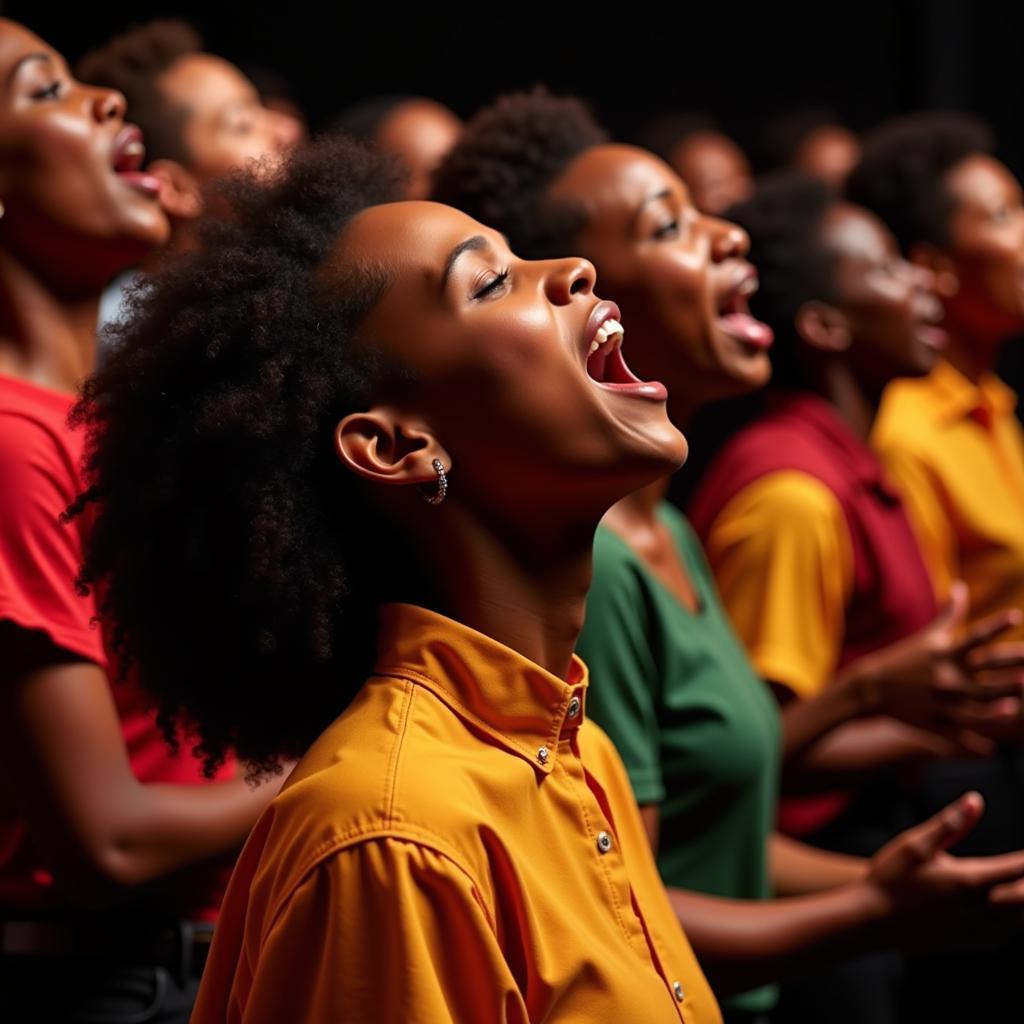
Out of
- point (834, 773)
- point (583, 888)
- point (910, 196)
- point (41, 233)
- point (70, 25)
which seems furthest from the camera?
point (70, 25)

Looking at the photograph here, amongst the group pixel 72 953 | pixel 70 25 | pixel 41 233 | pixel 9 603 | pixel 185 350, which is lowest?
pixel 70 25

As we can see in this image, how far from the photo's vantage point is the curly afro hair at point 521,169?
239 centimetres

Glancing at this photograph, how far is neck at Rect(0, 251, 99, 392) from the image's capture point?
7.14 ft

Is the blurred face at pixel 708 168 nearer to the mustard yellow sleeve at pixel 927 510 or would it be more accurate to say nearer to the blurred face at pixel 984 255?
the blurred face at pixel 984 255

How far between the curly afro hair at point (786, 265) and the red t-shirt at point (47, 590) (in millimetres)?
1587

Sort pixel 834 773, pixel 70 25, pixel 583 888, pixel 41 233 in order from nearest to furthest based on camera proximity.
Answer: pixel 583 888, pixel 41 233, pixel 834 773, pixel 70 25

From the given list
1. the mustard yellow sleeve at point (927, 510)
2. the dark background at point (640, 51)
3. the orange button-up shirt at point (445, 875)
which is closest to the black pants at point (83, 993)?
the orange button-up shirt at point (445, 875)

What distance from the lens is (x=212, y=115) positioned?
10.1ft

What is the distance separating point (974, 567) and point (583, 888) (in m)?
2.21

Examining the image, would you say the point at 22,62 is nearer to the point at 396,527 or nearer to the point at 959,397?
the point at 396,527

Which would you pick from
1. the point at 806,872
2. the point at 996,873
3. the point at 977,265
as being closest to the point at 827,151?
the point at 977,265

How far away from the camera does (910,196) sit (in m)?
4.11

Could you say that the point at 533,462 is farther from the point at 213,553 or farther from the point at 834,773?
the point at 834,773

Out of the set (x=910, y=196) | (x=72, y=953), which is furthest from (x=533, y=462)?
(x=910, y=196)
